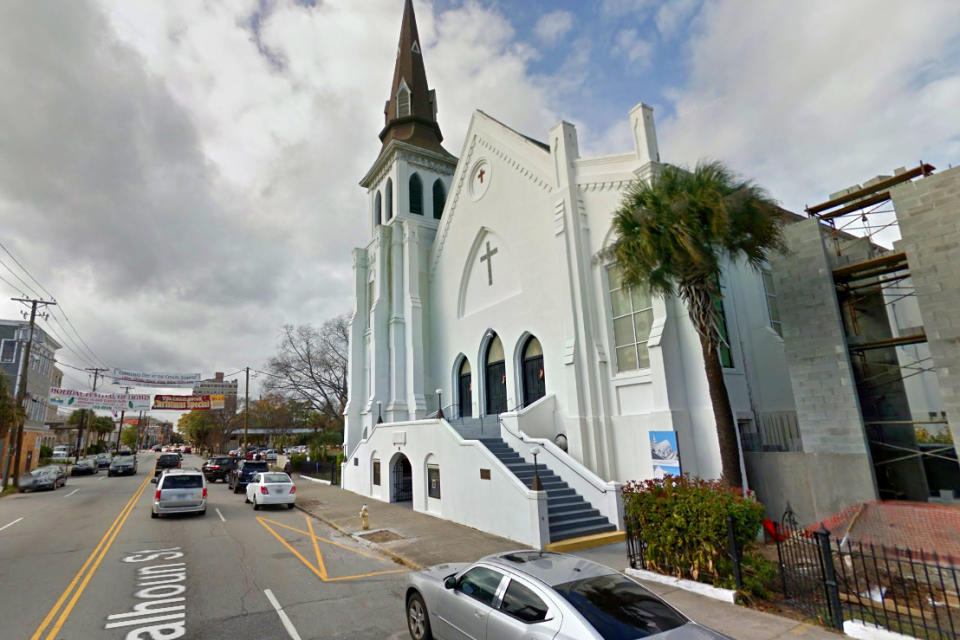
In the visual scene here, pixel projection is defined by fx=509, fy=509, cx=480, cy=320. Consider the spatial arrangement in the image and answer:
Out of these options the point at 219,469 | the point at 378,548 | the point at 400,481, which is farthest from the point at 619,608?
the point at 219,469

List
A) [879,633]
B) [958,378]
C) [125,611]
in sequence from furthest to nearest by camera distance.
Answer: [958,378], [125,611], [879,633]

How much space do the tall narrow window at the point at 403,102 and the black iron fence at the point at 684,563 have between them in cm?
2922

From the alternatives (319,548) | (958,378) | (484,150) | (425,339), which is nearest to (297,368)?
(425,339)

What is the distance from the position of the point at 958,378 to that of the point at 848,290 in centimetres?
377

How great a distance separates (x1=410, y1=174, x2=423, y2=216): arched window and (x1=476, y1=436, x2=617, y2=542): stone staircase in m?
17.7

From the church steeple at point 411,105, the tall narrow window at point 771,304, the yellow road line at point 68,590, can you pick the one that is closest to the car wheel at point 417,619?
the yellow road line at point 68,590

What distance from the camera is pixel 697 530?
7.98m

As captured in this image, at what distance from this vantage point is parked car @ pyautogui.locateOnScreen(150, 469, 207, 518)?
54.2 feet

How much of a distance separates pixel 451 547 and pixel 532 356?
363 inches

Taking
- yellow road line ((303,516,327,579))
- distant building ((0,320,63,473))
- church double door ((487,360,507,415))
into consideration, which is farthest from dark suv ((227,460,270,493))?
distant building ((0,320,63,473))

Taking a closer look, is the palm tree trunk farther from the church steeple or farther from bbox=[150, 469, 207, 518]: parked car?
the church steeple

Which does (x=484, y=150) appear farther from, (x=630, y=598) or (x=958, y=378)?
(x=630, y=598)

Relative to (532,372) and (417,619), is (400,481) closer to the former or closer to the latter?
(532,372)

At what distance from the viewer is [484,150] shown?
75.0 ft
